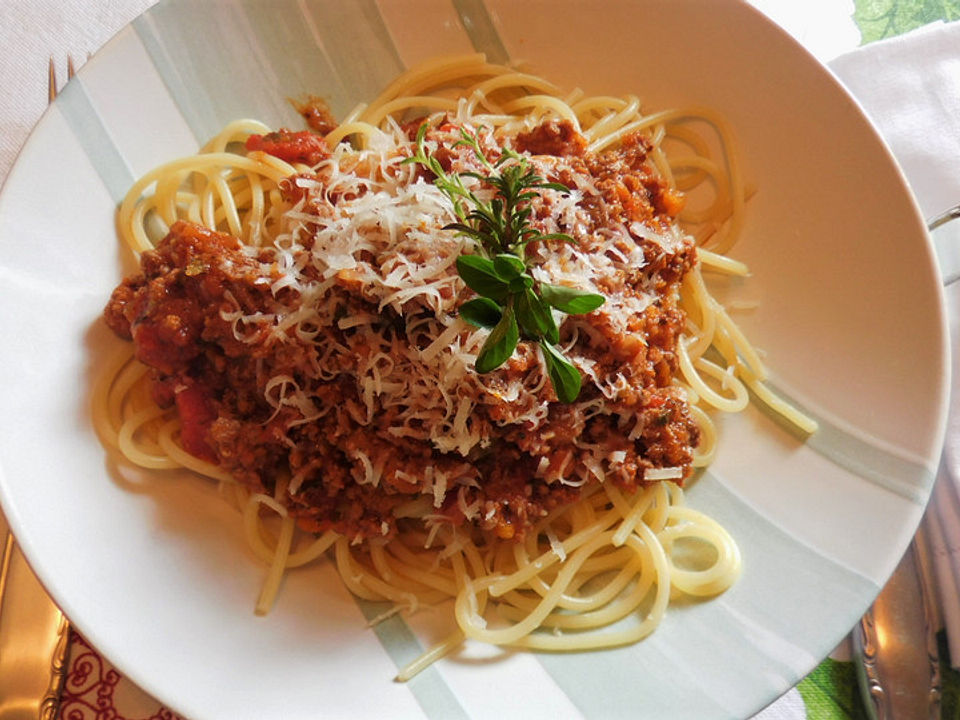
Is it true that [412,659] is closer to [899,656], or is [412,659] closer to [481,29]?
[899,656]

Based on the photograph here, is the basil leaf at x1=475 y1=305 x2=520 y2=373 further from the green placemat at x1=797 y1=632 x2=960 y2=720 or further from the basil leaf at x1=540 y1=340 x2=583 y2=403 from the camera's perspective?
the green placemat at x1=797 y1=632 x2=960 y2=720

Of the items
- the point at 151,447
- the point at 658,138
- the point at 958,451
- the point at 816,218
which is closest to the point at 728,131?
→ the point at 658,138

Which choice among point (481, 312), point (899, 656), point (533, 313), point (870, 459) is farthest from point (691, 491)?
point (481, 312)

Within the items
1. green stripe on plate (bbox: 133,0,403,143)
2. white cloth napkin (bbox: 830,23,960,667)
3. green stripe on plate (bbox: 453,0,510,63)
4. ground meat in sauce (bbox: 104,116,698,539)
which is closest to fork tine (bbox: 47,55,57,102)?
green stripe on plate (bbox: 133,0,403,143)

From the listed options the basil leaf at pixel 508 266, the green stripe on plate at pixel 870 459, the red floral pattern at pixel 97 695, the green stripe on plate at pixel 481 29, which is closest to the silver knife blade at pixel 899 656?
the green stripe on plate at pixel 870 459

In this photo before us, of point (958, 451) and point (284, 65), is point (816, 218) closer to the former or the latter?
point (958, 451)

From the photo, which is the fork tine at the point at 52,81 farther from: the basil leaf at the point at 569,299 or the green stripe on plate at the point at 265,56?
the basil leaf at the point at 569,299
